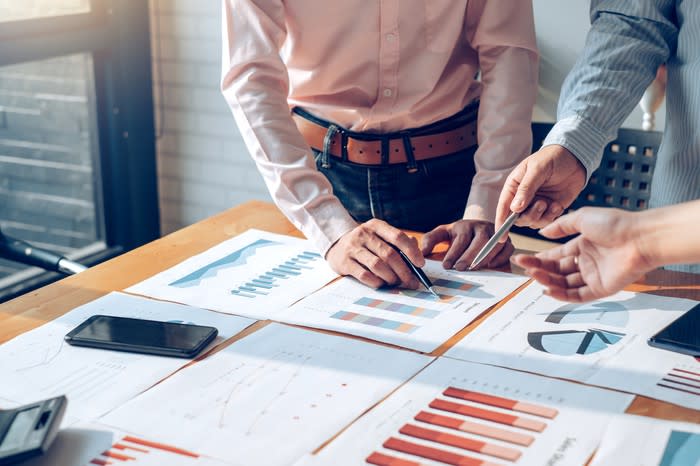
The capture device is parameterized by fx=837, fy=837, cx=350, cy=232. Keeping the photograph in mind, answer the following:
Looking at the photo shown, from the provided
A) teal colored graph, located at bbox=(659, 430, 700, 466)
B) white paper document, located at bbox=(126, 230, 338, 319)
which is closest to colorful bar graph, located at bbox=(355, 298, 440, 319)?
white paper document, located at bbox=(126, 230, 338, 319)

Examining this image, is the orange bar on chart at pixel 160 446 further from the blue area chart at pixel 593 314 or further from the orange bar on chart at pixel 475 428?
the blue area chart at pixel 593 314

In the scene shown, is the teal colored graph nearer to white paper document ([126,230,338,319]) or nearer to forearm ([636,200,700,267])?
forearm ([636,200,700,267])

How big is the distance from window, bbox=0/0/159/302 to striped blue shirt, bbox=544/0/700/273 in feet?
7.07

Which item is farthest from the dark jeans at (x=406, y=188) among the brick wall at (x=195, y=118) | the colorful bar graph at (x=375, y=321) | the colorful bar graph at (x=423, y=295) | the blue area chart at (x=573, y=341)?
the brick wall at (x=195, y=118)

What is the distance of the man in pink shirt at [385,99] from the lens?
1747 millimetres

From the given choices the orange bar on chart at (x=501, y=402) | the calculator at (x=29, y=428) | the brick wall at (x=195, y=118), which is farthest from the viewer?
the brick wall at (x=195, y=118)

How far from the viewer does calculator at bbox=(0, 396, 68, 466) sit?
0.90 metres

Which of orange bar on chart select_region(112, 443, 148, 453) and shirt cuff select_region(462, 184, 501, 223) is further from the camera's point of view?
shirt cuff select_region(462, 184, 501, 223)

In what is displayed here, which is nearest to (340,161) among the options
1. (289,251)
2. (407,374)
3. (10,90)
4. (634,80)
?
(289,251)

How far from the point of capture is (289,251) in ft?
5.38

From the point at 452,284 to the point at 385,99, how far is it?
0.57 metres

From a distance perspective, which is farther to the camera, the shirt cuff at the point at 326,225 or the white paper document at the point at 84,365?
the shirt cuff at the point at 326,225

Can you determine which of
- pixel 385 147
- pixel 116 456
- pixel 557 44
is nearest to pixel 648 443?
pixel 116 456

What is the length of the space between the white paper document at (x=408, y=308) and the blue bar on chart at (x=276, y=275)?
9cm
